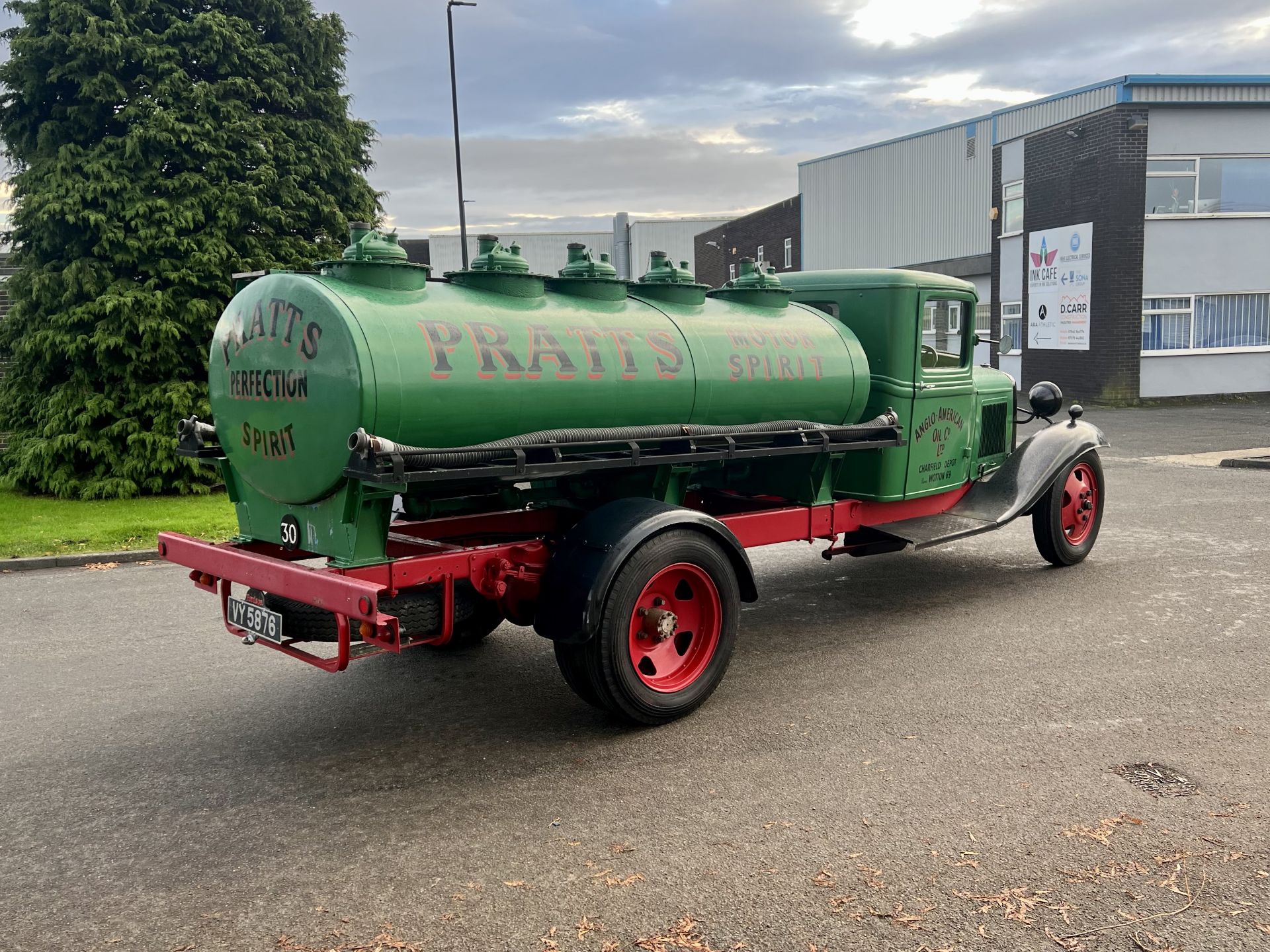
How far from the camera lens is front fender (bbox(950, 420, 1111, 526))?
696 centimetres

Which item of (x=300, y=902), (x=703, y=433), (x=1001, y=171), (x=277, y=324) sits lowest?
(x=300, y=902)

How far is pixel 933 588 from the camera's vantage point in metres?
7.27

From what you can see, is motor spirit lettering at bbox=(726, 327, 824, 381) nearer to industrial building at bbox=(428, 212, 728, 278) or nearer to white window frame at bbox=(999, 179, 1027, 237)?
white window frame at bbox=(999, 179, 1027, 237)

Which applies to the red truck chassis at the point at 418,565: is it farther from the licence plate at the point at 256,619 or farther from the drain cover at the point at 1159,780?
the drain cover at the point at 1159,780

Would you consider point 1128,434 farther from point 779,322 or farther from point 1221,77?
point 779,322

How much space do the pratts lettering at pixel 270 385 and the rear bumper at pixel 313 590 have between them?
0.71 meters

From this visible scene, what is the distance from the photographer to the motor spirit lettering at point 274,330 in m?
4.26

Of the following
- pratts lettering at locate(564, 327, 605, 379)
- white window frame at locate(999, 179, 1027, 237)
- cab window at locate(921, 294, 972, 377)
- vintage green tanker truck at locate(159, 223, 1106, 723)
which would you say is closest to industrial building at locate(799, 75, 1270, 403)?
white window frame at locate(999, 179, 1027, 237)

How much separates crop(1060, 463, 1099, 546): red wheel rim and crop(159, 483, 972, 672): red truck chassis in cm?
240

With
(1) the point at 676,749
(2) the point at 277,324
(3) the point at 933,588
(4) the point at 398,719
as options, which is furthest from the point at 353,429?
(3) the point at 933,588

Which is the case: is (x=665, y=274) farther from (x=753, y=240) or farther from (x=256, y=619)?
(x=753, y=240)

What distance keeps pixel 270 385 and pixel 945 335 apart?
15.1 ft

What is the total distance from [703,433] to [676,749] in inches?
61.5

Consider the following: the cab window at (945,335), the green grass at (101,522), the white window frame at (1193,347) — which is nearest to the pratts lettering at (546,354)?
the cab window at (945,335)
